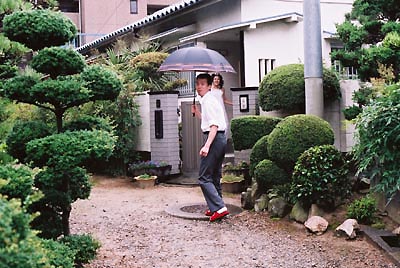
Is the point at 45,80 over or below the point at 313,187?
over

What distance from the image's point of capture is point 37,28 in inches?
175

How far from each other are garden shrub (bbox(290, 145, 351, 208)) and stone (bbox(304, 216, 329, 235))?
0.29 meters

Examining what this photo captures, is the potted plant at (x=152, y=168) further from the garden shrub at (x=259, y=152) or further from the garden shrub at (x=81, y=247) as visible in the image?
the garden shrub at (x=81, y=247)

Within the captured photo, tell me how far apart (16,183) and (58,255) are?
0.66m

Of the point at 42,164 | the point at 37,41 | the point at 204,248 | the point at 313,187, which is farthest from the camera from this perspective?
the point at 313,187

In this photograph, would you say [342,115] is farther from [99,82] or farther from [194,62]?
[99,82]

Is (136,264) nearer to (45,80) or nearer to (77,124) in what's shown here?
(77,124)

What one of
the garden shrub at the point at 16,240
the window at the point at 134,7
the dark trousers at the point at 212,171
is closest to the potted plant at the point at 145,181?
the dark trousers at the point at 212,171

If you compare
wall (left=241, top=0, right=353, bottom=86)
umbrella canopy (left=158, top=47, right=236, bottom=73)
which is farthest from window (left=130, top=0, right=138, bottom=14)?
umbrella canopy (left=158, top=47, right=236, bottom=73)

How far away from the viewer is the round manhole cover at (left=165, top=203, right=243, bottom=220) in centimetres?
727

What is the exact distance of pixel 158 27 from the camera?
1578cm

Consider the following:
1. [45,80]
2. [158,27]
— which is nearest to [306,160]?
[45,80]

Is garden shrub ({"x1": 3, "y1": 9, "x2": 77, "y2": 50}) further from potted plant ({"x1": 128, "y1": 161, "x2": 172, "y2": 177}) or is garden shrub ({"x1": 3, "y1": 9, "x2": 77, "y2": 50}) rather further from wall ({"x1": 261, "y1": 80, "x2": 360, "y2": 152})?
potted plant ({"x1": 128, "y1": 161, "x2": 172, "y2": 177})

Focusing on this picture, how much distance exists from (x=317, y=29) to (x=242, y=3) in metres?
4.93
